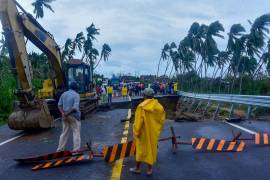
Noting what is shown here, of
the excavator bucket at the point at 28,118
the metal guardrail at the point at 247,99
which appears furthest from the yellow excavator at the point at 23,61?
the metal guardrail at the point at 247,99

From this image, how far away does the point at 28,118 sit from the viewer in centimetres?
1346

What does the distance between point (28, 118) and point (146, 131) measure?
25.1ft

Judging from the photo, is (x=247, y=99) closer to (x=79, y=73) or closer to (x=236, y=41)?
(x=79, y=73)

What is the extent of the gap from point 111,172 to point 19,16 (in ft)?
28.6

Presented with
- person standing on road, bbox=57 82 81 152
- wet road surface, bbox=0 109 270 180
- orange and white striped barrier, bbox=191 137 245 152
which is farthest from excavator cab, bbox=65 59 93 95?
orange and white striped barrier, bbox=191 137 245 152

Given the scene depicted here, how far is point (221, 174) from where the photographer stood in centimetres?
677

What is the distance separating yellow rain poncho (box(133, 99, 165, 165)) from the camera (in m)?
6.85

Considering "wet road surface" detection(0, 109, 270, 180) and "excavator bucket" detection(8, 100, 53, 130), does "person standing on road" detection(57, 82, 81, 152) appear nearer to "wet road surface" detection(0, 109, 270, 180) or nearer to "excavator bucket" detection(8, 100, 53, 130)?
"wet road surface" detection(0, 109, 270, 180)

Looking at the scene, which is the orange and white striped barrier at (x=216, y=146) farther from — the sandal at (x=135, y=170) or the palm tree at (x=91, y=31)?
the palm tree at (x=91, y=31)

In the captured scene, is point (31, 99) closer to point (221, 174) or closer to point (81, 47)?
point (221, 174)

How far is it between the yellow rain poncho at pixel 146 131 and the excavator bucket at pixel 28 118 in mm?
7497

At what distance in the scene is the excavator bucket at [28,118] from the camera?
1348 cm

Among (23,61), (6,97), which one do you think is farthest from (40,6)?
(23,61)

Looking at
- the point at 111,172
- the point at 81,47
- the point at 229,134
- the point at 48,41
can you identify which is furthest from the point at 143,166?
the point at 81,47
